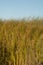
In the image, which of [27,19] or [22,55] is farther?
[27,19]

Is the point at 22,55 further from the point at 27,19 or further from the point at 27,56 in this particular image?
the point at 27,19

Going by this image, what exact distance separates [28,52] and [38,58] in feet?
0.77

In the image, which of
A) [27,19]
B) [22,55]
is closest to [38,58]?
[22,55]

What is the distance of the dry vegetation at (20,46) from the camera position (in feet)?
12.0

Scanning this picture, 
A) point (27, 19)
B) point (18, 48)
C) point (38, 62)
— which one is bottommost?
point (38, 62)

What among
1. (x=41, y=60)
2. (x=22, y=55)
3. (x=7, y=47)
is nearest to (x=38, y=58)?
(x=41, y=60)

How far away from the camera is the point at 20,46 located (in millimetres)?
3732

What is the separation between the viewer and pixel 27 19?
485 centimetres

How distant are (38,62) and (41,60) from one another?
0.06m

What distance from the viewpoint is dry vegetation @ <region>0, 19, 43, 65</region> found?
3.67 metres

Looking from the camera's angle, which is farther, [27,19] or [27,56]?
[27,19]

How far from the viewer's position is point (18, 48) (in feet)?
12.2

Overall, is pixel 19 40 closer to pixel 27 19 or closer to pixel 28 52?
pixel 28 52

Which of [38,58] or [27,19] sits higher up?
[27,19]
